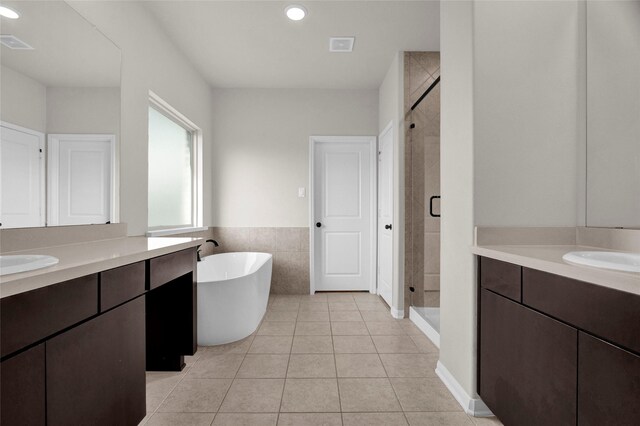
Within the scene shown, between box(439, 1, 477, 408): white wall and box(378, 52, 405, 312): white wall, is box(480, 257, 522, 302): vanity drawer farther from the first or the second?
box(378, 52, 405, 312): white wall

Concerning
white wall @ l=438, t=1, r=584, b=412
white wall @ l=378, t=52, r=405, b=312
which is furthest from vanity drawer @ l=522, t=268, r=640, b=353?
white wall @ l=378, t=52, r=405, b=312

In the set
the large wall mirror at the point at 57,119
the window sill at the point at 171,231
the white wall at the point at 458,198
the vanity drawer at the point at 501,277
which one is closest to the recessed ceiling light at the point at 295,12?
the white wall at the point at 458,198

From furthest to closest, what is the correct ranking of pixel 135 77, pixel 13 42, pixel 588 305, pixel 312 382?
pixel 135 77, pixel 312 382, pixel 13 42, pixel 588 305

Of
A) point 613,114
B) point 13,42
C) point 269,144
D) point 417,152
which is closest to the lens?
point 13,42

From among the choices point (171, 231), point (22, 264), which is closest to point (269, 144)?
point (171, 231)

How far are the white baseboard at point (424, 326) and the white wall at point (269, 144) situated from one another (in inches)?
65.1

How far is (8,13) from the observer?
122 cm

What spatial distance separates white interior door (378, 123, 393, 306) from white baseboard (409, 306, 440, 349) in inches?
14.0

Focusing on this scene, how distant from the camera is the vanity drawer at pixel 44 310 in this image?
71 cm

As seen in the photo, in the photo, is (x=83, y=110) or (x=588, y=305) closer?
Answer: (x=588, y=305)

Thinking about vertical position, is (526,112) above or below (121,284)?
above

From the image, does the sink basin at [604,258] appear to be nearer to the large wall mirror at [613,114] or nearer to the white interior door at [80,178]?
the large wall mirror at [613,114]

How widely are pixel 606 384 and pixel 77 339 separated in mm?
1542

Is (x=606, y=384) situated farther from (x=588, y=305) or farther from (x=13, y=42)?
(x=13, y=42)
